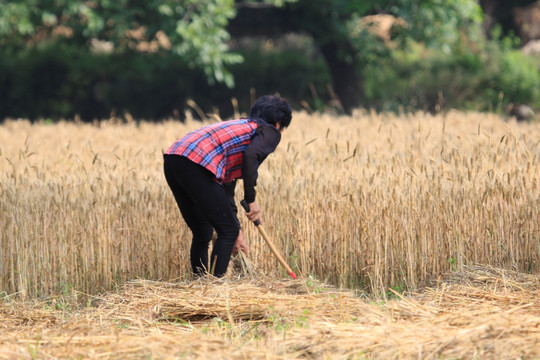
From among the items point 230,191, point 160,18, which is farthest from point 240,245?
point 160,18

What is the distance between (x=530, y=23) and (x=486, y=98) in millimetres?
6344

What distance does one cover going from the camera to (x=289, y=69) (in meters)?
19.2

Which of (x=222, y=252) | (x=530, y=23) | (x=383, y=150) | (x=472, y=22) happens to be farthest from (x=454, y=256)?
(x=530, y=23)

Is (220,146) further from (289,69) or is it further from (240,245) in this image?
(289,69)

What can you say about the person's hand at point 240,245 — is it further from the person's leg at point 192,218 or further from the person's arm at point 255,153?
the person's arm at point 255,153

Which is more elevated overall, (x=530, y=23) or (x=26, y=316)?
(x=530, y=23)

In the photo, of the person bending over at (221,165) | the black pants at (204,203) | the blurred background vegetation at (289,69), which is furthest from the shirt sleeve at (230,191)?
the blurred background vegetation at (289,69)

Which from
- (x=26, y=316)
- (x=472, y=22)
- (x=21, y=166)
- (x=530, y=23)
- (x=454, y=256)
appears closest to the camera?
(x=26, y=316)

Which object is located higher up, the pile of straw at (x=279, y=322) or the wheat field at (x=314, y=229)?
the wheat field at (x=314, y=229)

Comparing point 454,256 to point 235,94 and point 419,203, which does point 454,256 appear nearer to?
point 419,203

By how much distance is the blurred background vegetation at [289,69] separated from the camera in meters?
15.7

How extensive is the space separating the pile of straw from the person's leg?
0.64ft

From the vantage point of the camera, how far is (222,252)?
16.8ft

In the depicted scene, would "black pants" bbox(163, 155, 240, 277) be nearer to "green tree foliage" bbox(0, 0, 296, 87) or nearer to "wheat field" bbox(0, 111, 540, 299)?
"wheat field" bbox(0, 111, 540, 299)
